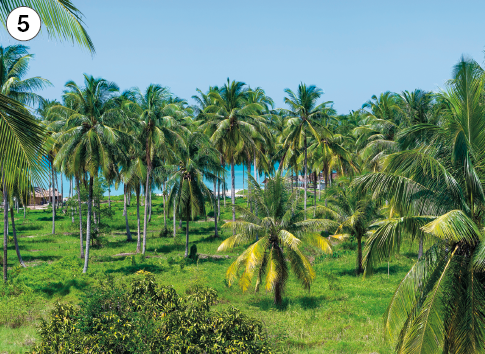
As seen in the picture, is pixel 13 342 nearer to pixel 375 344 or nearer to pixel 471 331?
pixel 375 344

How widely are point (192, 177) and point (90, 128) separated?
8.89 m

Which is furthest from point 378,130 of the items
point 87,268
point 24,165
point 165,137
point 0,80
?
point 24,165

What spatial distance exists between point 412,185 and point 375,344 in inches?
300

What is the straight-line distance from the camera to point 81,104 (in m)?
24.2

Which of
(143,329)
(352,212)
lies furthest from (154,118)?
(143,329)

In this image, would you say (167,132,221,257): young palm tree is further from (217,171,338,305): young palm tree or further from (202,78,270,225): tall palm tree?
(217,171,338,305): young palm tree

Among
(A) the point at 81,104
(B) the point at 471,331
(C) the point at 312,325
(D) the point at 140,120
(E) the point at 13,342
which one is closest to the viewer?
(B) the point at 471,331

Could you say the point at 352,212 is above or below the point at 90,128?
below

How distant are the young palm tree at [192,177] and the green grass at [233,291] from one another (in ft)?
14.0

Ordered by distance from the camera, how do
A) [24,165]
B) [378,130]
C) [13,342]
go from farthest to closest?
[378,130]
[13,342]
[24,165]

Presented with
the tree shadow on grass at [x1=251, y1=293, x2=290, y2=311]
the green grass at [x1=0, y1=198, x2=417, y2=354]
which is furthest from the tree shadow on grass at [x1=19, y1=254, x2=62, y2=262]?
the tree shadow on grass at [x1=251, y1=293, x2=290, y2=311]

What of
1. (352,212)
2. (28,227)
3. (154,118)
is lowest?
(28,227)

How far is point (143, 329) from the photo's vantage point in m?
9.42

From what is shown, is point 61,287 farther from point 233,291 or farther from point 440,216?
point 440,216
